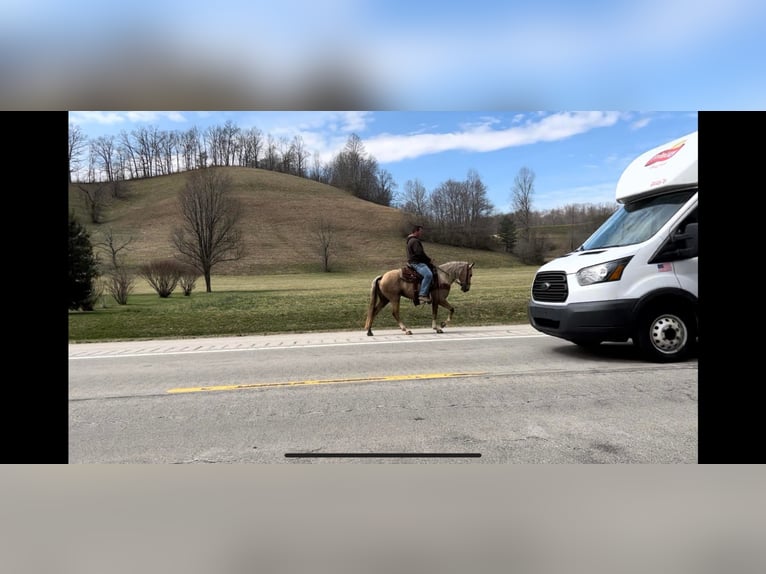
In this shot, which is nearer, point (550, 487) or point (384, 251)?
point (550, 487)

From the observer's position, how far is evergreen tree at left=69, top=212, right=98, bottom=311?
6059mm

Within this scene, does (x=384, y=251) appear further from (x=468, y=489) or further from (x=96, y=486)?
(x=96, y=486)

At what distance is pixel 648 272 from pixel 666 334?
77 cm

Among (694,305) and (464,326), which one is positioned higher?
(694,305)

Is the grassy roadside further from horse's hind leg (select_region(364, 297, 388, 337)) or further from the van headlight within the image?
the van headlight

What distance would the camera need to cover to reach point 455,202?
6.65m

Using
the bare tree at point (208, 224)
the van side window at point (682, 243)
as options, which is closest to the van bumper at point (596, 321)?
the van side window at point (682, 243)

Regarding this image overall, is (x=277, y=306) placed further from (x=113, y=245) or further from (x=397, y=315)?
(x=113, y=245)

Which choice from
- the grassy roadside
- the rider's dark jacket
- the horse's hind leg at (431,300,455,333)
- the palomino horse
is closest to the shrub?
the grassy roadside

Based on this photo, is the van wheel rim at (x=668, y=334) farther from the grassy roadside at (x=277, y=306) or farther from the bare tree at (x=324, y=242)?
the bare tree at (x=324, y=242)
